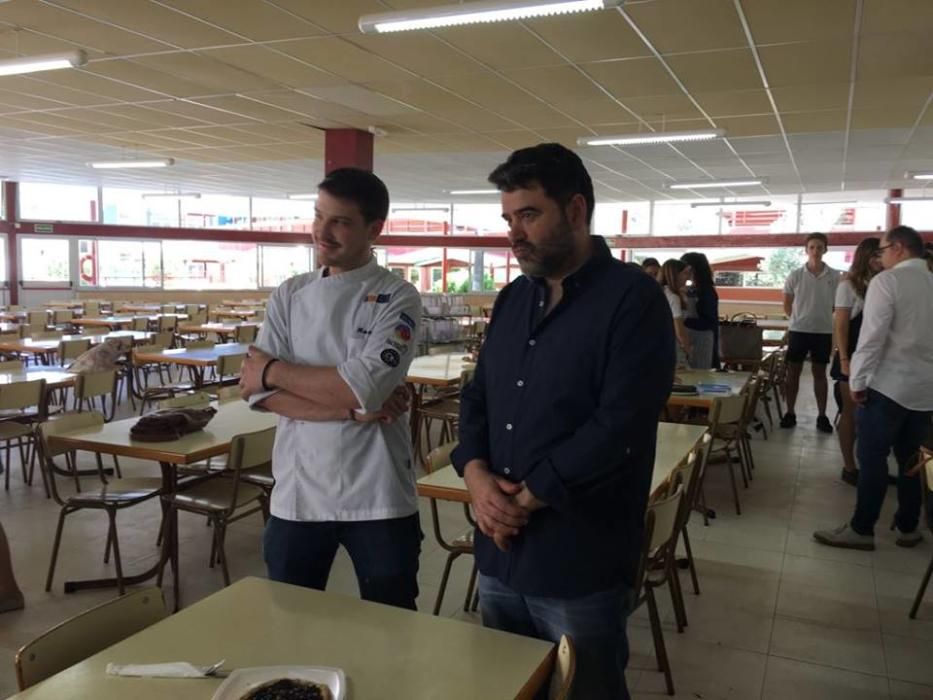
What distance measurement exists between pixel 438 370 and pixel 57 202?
1300cm

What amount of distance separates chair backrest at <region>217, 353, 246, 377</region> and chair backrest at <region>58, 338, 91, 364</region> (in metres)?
1.64

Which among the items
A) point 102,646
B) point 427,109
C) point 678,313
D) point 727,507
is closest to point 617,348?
point 102,646

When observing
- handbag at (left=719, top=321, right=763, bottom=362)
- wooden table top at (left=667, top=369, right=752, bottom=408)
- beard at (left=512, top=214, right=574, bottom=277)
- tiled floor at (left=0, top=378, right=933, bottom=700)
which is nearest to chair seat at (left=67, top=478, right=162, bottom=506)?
tiled floor at (left=0, top=378, right=933, bottom=700)

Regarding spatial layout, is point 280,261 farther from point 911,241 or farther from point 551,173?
point 551,173

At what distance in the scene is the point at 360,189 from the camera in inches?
74.2

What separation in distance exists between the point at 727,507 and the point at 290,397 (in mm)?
3611

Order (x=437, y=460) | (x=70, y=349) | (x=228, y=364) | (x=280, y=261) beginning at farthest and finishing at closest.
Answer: (x=280, y=261) < (x=70, y=349) < (x=228, y=364) < (x=437, y=460)

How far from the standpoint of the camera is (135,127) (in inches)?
338

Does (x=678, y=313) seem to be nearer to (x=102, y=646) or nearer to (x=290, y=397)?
(x=290, y=397)

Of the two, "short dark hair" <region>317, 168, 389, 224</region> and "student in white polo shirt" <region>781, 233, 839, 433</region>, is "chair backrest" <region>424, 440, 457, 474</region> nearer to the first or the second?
"short dark hair" <region>317, 168, 389, 224</region>

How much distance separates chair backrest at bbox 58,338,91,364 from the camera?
685 cm

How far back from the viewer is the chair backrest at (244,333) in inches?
355

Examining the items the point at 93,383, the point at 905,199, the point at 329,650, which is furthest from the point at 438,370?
the point at 905,199

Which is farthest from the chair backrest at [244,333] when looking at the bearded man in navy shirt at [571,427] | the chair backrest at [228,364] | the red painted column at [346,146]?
the bearded man in navy shirt at [571,427]
